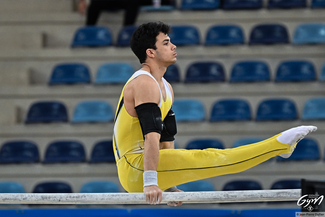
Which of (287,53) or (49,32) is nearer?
(287,53)

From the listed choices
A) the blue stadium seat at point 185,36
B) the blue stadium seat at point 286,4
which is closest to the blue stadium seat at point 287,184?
the blue stadium seat at point 185,36

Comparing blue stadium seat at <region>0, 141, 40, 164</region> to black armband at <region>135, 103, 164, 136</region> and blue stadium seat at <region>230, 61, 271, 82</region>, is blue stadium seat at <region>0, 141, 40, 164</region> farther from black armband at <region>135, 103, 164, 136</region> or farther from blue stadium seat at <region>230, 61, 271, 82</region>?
black armband at <region>135, 103, 164, 136</region>

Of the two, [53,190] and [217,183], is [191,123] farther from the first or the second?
[53,190]

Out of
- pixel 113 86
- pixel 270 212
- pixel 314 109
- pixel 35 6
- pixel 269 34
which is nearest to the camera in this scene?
pixel 270 212

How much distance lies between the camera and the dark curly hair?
8.76 ft

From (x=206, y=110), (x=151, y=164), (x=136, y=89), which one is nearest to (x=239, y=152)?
(x=151, y=164)

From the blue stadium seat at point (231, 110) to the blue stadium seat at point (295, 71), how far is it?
2.44 feet

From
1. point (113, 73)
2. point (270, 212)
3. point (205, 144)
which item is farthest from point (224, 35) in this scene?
point (270, 212)

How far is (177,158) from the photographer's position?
2574 mm

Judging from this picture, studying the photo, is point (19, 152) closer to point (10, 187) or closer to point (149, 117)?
point (10, 187)

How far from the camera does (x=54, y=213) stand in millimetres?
3852

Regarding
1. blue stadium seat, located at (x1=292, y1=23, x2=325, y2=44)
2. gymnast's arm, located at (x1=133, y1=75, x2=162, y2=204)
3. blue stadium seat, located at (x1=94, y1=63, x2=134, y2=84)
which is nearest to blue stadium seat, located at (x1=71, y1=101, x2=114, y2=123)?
blue stadium seat, located at (x1=94, y1=63, x2=134, y2=84)

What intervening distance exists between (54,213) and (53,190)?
152cm

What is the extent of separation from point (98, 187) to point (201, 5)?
3534 millimetres
